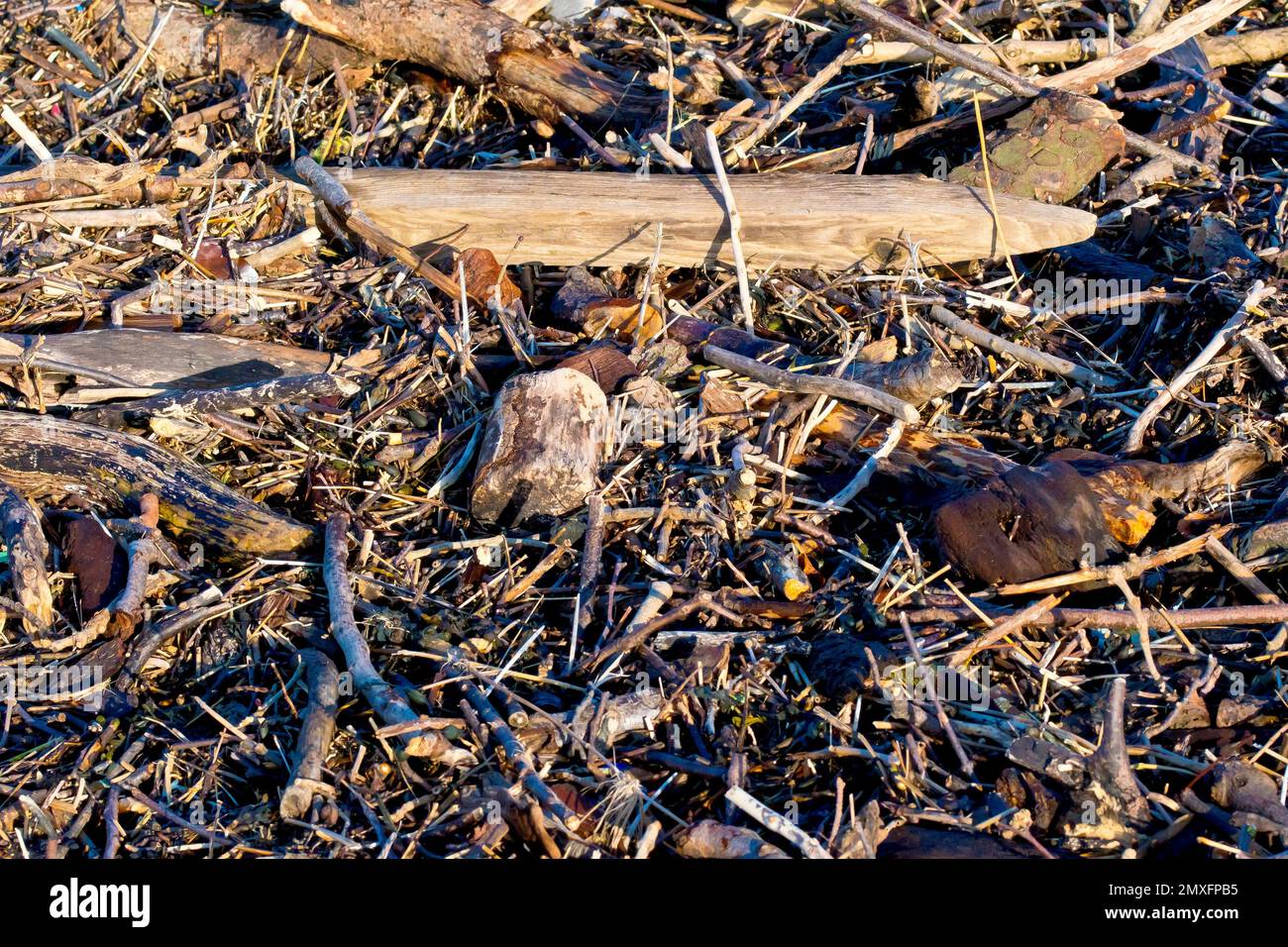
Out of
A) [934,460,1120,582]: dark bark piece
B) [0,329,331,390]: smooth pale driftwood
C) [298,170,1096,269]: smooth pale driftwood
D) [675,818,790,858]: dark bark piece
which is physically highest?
[298,170,1096,269]: smooth pale driftwood

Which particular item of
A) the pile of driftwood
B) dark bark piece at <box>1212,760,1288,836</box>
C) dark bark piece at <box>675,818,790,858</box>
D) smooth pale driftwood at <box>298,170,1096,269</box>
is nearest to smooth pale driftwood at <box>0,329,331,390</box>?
the pile of driftwood

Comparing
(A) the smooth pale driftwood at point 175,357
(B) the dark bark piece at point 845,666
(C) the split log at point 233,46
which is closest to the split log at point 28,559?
(A) the smooth pale driftwood at point 175,357

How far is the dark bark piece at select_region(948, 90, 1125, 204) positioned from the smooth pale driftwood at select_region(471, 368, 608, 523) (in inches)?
89.3

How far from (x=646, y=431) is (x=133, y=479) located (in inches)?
73.2

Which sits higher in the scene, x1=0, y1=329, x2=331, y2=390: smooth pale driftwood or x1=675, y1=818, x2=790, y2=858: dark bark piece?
x1=0, y1=329, x2=331, y2=390: smooth pale driftwood

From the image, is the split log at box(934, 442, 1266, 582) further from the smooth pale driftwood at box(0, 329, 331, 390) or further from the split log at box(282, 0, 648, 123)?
the split log at box(282, 0, 648, 123)

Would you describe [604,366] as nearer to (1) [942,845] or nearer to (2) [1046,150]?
(1) [942,845]

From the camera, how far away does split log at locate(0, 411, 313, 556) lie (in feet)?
12.3

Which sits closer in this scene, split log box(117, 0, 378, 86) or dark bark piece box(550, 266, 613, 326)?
dark bark piece box(550, 266, 613, 326)

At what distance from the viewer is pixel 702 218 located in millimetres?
4703

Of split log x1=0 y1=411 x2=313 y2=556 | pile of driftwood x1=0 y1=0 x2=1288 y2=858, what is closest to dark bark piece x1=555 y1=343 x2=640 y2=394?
pile of driftwood x1=0 y1=0 x2=1288 y2=858

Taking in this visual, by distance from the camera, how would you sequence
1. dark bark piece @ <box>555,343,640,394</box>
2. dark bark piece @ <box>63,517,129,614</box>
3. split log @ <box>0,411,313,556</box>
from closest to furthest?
dark bark piece @ <box>63,517,129,614</box>, split log @ <box>0,411,313,556</box>, dark bark piece @ <box>555,343,640,394</box>

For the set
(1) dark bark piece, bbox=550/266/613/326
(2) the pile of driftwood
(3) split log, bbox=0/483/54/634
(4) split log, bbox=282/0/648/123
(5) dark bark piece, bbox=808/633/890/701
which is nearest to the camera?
(2) the pile of driftwood

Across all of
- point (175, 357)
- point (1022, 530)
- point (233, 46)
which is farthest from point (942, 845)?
point (233, 46)
